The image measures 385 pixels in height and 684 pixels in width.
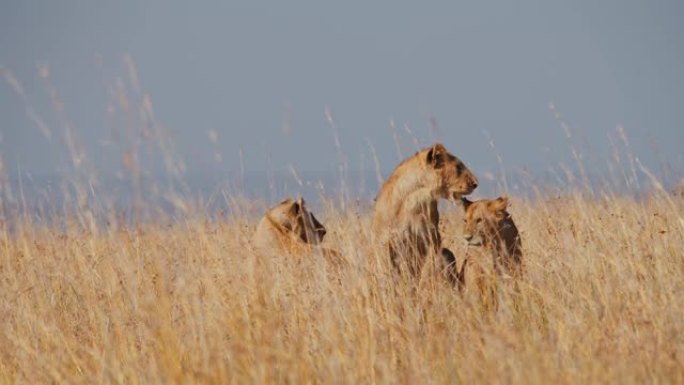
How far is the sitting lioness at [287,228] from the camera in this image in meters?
8.97

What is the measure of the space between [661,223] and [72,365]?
4.92 m

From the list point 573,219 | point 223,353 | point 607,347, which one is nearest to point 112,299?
point 223,353

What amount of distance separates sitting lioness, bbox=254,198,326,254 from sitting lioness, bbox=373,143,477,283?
1.24 meters

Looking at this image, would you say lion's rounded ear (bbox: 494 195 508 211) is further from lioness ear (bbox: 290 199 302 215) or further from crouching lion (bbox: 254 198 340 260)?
lioness ear (bbox: 290 199 302 215)

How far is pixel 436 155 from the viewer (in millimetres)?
7824

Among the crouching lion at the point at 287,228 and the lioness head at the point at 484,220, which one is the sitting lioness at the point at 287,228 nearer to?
the crouching lion at the point at 287,228

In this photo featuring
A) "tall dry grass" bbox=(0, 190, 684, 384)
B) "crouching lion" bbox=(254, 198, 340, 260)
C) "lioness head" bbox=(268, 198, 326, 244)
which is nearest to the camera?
"tall dry grass" bbox=(0, 190, 684, 384)

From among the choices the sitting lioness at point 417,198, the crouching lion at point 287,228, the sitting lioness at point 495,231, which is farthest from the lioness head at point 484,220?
the crouching lion at point 287,228

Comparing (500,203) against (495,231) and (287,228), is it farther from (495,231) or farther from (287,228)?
(287,228)

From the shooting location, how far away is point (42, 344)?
244 inches

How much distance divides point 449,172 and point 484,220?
2.17 ft

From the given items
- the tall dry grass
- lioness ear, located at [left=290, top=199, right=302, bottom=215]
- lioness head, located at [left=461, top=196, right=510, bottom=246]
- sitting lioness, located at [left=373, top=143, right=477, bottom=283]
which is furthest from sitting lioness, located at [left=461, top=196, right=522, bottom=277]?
lioness ear, located at [left=290, top=199, right=302, bottom=215]

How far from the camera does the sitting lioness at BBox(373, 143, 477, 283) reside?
24.4ft

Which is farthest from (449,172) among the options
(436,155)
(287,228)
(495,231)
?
A: (287,228)
